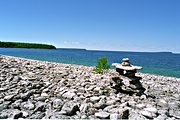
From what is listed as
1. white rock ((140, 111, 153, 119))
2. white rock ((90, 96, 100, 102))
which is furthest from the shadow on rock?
white rock ((140, 111, 153, 119))

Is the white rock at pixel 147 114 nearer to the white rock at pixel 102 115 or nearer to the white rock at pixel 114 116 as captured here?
the white rock at pixel 114 116

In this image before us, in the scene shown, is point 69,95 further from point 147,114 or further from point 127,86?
point 147,114

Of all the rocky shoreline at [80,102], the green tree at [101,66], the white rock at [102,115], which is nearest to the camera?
the white rock at [102,115]

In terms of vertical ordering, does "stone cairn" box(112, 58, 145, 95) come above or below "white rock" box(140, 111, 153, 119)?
above

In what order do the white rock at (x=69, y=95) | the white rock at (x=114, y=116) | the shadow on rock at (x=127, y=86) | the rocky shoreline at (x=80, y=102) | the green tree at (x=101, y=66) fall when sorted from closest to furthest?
the white rock at (x=114, y=116)
the rocky shoreline at (x=80, y=102)
the white rock at (x=69, y=95)
the shadow on rock at (x=127, y=86)
the green tree at (x=101, y=66)

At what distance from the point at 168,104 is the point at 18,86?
20.6ft

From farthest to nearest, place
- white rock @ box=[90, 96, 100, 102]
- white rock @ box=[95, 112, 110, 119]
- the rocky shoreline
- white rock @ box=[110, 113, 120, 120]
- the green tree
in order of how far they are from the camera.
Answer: the green tree < white rock @ box=[90, 96, 100, 102] < the rocky shoreline < white rock @ box=[95, 112, 110, 119] < white rock @ box=[110, 113, 120, 120]

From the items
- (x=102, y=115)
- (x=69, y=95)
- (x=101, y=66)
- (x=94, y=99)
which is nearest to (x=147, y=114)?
(x=102, y=115)

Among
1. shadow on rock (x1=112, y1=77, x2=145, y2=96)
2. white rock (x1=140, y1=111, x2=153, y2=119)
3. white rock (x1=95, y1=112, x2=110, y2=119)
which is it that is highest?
shadow on rock (x1=112, y1=77, x2=145, y2=96)

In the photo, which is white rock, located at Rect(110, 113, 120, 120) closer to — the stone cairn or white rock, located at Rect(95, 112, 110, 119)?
white rock, located at Rect(95, 112, 110, 119)

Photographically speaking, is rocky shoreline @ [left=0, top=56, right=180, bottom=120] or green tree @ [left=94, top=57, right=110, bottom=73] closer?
rocky shoreline @ [left=0, top=56, right=180, bottom=120]

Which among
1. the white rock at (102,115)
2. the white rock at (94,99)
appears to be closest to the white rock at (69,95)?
the white rock at (94,99)

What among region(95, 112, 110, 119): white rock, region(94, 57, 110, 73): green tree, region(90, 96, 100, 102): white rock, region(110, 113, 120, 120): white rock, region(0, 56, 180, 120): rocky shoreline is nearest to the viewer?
region(110, 113, 120, 120): white rock

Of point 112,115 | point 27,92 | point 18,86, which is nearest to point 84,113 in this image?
point 112,115
